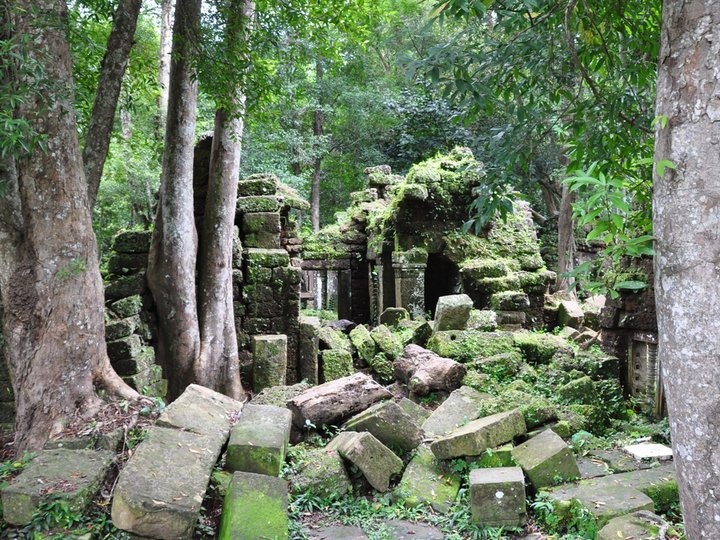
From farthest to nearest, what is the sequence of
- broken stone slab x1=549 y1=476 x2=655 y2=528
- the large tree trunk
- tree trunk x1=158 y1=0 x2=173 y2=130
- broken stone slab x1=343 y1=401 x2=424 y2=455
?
1. tree trunk x1=158 y1=0 x2=173 y2=130
2. broken stone slab x1=343 y1=401 x2=424 y2=455
3. the large tree trunk
4. broken stone slab x1=549 y1=476 x2=655 y2=528

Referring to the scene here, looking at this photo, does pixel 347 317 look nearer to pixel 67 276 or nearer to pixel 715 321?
pixel 67 276

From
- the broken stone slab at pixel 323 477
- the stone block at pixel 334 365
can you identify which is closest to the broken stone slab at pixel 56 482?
the broken stone slab at pixel 323 477

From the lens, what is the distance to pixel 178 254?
21.9 feet

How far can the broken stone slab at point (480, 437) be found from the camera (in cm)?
494

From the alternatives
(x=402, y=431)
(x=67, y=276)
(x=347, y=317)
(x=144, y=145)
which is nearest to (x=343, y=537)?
(x=402, y=431)

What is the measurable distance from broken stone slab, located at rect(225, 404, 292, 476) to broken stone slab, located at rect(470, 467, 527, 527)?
1.43 metres

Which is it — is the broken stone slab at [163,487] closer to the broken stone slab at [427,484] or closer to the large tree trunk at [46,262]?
the large tree trunk at [46,262]

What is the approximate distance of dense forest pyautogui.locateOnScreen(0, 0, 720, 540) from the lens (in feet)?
7.14

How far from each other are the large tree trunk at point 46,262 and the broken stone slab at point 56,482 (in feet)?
2.71

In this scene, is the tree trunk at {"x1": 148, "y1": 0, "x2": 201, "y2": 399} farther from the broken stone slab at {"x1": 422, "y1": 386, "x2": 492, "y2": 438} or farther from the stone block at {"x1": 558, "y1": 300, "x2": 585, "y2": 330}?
the stone block at {"x1": 558, "y1": 300, "x2": 585, "y2": 330}

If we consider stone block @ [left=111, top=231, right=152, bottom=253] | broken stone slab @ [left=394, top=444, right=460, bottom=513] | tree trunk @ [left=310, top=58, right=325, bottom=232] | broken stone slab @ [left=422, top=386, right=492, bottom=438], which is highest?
tree trunk @ [left=310, top=58, right=325, bottom=232]

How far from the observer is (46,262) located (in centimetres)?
446

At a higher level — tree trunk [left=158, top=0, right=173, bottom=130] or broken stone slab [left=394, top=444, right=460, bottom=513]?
tree trunk [left=158, top=0, right=173, bottom=130]

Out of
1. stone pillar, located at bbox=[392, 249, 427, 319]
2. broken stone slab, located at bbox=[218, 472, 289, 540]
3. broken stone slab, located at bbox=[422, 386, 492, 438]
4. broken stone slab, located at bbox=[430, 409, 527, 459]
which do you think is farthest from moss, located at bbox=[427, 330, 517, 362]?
broken stone slab, located at bbox=[218, 472, 289, 540]
